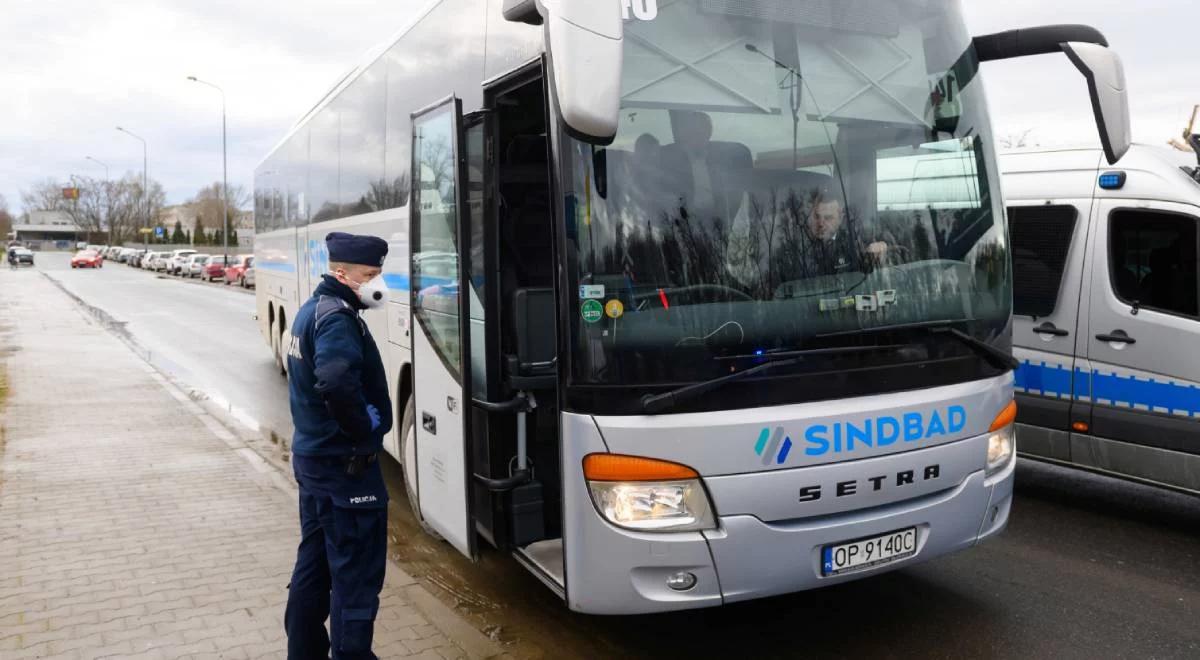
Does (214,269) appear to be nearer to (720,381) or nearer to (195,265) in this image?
(195,265)

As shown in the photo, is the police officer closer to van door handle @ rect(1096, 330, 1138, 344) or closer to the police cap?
the police cap

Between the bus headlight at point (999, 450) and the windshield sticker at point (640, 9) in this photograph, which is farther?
the bus headlight at point (999, 450)

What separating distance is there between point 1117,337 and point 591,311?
13.6 ft

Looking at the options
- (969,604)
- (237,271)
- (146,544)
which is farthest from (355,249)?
(237,271)

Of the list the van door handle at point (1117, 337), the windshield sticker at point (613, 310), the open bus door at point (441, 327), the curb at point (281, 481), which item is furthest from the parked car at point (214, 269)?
the windshield sticker at point (613, 310)

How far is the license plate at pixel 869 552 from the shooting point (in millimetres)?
3873

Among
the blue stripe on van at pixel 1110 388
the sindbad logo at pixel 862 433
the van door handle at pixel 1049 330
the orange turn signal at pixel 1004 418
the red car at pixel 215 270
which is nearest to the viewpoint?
the sindbad logo at pixel 862 433

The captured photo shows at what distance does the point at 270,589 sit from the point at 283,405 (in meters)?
6.57

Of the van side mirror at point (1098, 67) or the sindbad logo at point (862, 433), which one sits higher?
the van side mirror at point (1098, 67)

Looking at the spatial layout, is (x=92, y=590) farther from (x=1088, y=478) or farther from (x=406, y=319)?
(x=1088, y=478)

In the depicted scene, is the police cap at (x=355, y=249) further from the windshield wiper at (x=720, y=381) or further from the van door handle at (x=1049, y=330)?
the van door handle at (x=1049, y=330)

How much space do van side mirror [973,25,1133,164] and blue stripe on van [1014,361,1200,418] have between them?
2033mm

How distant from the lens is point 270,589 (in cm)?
503

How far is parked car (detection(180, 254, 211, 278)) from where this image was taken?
191ft
